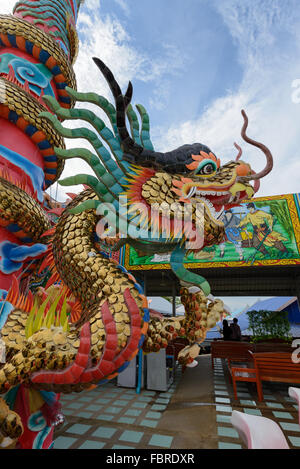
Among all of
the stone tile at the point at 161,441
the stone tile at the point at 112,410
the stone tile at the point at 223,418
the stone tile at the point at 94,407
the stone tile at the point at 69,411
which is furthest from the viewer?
the stone tile at the point at 94,407

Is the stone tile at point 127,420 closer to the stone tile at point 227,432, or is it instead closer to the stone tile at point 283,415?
the stone tile at point 227,432

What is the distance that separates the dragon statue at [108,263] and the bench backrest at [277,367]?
13.6 feet

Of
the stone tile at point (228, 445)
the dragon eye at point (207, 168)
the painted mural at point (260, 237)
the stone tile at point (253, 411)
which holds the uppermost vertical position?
the painted mural at point (260, 237)

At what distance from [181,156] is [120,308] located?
931 millimetres

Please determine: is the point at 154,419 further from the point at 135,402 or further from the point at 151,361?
the point at 151,361

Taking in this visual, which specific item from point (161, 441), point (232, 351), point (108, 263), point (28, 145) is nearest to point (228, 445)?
point (161, 441)

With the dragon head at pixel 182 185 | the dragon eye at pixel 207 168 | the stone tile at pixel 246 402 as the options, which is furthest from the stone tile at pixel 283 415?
the dragon eye at pixel 207 168

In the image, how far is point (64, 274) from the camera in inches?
56.6

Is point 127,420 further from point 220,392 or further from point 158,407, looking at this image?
point 220,392

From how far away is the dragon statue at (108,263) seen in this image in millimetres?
1058

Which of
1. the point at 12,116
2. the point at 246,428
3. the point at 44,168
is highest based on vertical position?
the point at 12,116

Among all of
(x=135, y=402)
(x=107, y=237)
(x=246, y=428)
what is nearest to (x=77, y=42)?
(x=107, y=237)

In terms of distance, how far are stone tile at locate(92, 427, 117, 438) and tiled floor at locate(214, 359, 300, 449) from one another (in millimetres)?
1326

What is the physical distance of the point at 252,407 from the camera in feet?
13.7
